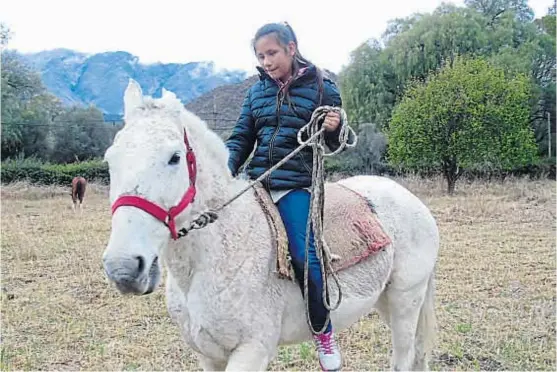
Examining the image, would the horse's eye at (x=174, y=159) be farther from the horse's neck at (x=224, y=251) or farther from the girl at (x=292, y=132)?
the girl at (x=292, y=132)

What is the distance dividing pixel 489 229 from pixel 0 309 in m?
9.05

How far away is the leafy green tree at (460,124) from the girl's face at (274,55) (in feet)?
66.5

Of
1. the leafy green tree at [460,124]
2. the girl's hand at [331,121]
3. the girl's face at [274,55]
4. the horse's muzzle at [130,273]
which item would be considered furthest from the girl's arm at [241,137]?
the leafy green tree at [460,124]

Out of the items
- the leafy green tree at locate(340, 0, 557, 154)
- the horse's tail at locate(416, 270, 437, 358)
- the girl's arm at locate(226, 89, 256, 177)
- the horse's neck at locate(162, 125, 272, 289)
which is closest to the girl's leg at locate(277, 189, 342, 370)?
the horse's neck at locate(162, 125, 272, 289)

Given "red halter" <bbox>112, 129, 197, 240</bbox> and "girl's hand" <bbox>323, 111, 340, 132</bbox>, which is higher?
"girl's hand" <bbox>323, 111, 340, 132</bbox>

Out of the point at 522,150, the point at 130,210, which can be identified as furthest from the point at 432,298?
the point at 522,150

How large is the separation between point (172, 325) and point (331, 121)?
143 inches

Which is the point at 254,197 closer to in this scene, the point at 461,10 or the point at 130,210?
the point at 130,210

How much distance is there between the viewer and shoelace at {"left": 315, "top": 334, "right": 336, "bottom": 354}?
3.05 m

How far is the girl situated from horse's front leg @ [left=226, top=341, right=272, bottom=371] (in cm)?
37

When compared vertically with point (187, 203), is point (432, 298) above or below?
Answer: below

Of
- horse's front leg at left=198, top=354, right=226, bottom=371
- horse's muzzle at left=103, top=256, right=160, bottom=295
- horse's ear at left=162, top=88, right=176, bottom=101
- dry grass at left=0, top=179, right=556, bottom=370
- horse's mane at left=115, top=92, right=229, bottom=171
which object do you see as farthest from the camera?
dry grass at left=0, top=179, right=556, bottom=370

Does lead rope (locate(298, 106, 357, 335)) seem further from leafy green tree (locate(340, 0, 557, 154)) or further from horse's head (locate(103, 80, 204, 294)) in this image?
leafy green tree (locate(340, 0, 557, 154))

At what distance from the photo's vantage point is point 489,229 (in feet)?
38.8
